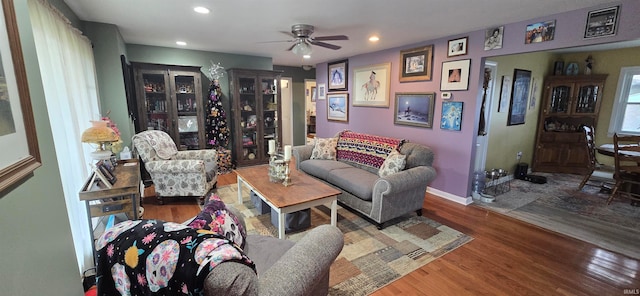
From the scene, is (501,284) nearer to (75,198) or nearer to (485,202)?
(485,202)

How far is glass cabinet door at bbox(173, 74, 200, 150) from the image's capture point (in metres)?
4.55

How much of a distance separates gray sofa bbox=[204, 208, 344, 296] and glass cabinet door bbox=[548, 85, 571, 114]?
Answer: 5.61 m

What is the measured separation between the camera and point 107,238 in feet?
3.37

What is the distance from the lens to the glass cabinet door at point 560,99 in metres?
4.88

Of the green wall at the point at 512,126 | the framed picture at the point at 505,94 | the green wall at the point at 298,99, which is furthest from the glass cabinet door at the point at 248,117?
the framed picture at the point at 505,94

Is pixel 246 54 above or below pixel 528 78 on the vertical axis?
above

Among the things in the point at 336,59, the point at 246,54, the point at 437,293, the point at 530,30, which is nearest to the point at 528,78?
the point at 530,30

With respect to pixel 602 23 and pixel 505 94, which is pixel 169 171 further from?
pixel 505 94

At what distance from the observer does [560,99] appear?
4.94 metres

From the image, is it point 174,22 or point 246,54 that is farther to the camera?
point 246,54

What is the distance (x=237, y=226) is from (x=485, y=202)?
11.5 ft

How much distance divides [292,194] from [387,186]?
3.17 ft

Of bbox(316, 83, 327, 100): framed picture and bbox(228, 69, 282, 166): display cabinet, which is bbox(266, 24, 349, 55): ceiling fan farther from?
bbox(316, 83, 327, 100): framed picture

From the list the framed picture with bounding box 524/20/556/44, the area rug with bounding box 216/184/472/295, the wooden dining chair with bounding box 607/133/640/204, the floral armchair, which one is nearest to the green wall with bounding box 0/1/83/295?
the area rug with bounding box 216/184/472/295
